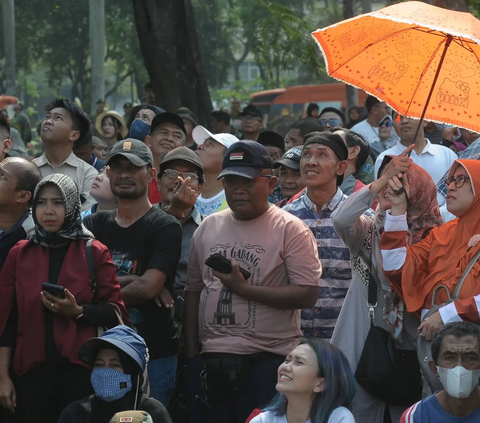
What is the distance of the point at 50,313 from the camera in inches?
204

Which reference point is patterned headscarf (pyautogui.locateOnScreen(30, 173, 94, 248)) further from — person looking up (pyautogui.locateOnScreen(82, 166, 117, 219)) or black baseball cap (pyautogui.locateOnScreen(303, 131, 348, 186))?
black baseball cap (pyautogui.locateOnScreen(303, 131, 348, 186))

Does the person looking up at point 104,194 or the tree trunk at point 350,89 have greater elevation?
the person looking up at point 104,194

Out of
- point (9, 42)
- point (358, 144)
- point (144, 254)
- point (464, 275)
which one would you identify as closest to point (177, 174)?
point (144, 254)

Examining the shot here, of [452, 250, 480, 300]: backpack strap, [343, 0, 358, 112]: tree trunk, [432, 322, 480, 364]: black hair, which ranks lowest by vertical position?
[343, 0, 358, 112]: tree trunk

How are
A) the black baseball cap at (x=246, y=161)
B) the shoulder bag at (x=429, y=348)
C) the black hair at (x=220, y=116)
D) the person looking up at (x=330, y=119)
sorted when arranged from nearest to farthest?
1. the shoulder bag at (x=429, y=348)
2. the black baseball cap at (x=246, y=161)
3. the person looking up at (x=330, y=119)
4. the black hair at (x=220, y=116)

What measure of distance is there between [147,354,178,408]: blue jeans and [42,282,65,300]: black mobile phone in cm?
95

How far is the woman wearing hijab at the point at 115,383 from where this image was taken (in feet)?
15.5

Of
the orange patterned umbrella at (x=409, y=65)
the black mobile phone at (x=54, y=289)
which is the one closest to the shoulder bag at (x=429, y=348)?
the orange patterned umbrella at (x=409, y=65)

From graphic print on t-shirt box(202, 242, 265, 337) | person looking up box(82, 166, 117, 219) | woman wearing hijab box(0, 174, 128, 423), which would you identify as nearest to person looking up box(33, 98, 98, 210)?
person looking up box(82, 166, 117, 219)

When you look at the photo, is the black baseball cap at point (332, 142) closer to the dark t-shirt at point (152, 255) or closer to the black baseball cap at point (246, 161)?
the black baseball cap at point (246, 161)

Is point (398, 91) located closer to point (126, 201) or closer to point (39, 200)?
point (126, 201)

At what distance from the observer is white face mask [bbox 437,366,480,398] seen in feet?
14.8

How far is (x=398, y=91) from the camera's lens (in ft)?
18.1

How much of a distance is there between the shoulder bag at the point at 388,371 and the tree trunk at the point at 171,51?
7.17 metres
